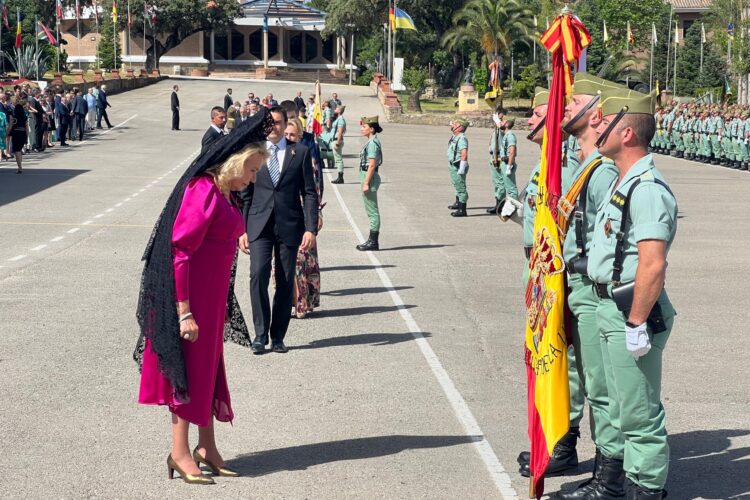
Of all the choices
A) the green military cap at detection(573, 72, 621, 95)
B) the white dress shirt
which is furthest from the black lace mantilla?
the white dress shirt

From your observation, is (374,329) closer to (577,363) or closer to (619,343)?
(577,363)

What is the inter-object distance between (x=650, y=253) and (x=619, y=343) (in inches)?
19.5

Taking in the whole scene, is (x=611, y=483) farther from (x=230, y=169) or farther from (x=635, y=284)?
(x=230, y=169)

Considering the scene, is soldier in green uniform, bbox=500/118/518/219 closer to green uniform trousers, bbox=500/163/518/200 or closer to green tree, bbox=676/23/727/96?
green uniform trousers, bbox=500/163/518/200

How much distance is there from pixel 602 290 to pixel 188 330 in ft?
6.84

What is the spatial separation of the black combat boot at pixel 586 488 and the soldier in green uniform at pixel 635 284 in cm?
39

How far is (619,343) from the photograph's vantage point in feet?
17.7

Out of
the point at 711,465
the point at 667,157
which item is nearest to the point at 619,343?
the point at 711,465

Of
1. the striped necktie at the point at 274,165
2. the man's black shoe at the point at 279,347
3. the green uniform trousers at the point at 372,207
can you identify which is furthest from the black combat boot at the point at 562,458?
the green uniform trousers at the point at 372,207

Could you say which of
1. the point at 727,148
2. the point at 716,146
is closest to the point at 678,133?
the point at 716,146

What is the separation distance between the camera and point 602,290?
18.1 feet

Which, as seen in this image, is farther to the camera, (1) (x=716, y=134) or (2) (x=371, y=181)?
(1) (x=716, y=134)

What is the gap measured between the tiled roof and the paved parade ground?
9443 centimetres

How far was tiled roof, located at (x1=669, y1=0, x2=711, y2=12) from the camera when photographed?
109 meters
